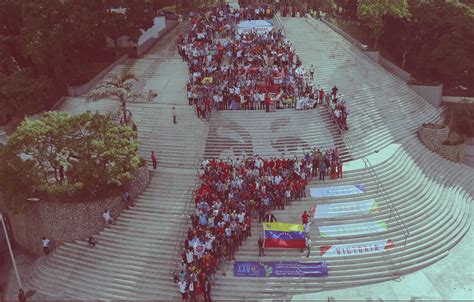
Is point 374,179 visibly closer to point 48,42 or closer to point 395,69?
point 395,69

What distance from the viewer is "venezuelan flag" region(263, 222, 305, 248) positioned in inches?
908

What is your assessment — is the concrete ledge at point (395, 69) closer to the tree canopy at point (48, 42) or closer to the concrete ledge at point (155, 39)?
the concrete ledge at point (155, 39)

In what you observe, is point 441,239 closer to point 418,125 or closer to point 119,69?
point 418,125

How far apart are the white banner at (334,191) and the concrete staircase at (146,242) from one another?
6617 mm

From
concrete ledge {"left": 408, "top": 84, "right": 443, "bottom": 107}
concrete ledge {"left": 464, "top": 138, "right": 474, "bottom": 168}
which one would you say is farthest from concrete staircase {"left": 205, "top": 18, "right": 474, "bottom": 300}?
concrete ledge {"left": 464, "top": 138, "right": 474, "bottom": 168}

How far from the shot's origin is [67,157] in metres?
25.5

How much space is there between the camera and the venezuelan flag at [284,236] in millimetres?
23062

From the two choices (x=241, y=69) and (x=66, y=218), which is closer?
(x=66, y=218)

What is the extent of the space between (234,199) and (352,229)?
19.5ft

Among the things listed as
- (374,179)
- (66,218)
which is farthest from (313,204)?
(66,218)

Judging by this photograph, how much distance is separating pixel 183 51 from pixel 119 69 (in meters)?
5.46

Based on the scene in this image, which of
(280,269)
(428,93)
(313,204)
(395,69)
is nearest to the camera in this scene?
(280,269)

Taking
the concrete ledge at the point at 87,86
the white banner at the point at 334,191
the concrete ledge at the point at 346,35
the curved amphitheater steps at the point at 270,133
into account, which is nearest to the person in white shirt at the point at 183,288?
the white banner at the point at 334,191

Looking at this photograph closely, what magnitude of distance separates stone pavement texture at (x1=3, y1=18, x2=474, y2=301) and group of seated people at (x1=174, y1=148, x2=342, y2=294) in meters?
0.75
